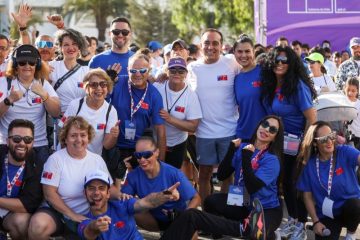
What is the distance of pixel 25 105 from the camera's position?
262 inches

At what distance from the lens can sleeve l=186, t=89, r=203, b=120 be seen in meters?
7.30

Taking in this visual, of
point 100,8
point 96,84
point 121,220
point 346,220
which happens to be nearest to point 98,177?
point 121,220

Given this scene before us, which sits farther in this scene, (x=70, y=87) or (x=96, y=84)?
(x=70, y=87)

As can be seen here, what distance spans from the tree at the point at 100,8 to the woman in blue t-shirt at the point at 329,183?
3814 cm

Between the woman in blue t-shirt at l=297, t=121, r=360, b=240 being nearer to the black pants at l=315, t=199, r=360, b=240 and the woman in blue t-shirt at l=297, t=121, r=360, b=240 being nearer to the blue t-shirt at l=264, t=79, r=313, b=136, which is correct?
the black pants at l=315, t=199, r=360, b=240

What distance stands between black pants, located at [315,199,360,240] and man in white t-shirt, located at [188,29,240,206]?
1.39m

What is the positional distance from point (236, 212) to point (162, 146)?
3.37 ft

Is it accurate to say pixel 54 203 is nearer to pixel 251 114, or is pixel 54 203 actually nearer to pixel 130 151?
pixel 130 151

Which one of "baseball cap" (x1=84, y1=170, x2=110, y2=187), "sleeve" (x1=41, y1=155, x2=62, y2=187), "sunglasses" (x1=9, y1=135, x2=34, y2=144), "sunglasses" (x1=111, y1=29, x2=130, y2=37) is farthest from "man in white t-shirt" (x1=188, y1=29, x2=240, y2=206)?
"sunglasses" (x1=9, y1=135, x2=34, y2=144)

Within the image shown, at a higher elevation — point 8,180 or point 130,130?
point 130,130

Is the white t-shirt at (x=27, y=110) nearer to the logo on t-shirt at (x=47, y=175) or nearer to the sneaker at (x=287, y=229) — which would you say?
the logo on t-shirt at (x=47, y=175)

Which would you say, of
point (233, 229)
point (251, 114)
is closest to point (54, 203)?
point (233, 229)

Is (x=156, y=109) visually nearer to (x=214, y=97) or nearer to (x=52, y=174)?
(x=214, y=97)

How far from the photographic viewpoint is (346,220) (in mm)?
6574
